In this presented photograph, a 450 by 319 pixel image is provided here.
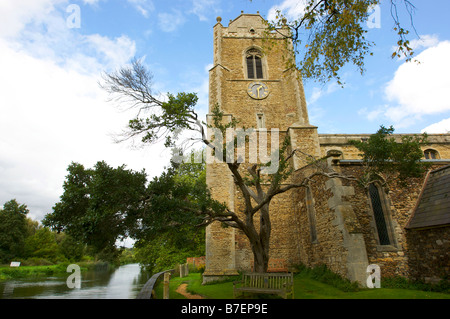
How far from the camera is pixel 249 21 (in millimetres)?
21453

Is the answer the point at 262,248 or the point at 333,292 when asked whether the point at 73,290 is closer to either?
the point at 262,248

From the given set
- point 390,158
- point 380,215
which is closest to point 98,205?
point 380,215

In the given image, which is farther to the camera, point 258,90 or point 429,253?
point 258,90

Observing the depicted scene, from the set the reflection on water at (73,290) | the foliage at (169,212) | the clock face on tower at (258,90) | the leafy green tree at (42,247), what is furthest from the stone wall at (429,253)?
the leafy green tree at (42,247)

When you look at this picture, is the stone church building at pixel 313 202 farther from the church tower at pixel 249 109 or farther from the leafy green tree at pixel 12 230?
the leafy green tree at pixel 12 230

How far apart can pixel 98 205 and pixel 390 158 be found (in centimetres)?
1100

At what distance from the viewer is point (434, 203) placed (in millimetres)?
9344

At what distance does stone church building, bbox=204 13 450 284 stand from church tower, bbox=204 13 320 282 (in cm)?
6

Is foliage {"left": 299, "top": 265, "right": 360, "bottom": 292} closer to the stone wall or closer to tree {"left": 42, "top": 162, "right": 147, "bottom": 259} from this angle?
the stone wall

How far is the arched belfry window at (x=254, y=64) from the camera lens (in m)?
19.3

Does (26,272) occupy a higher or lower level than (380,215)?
lower

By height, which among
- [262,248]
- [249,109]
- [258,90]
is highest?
[258,90]

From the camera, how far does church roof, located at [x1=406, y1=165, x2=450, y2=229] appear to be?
8.61 meters
